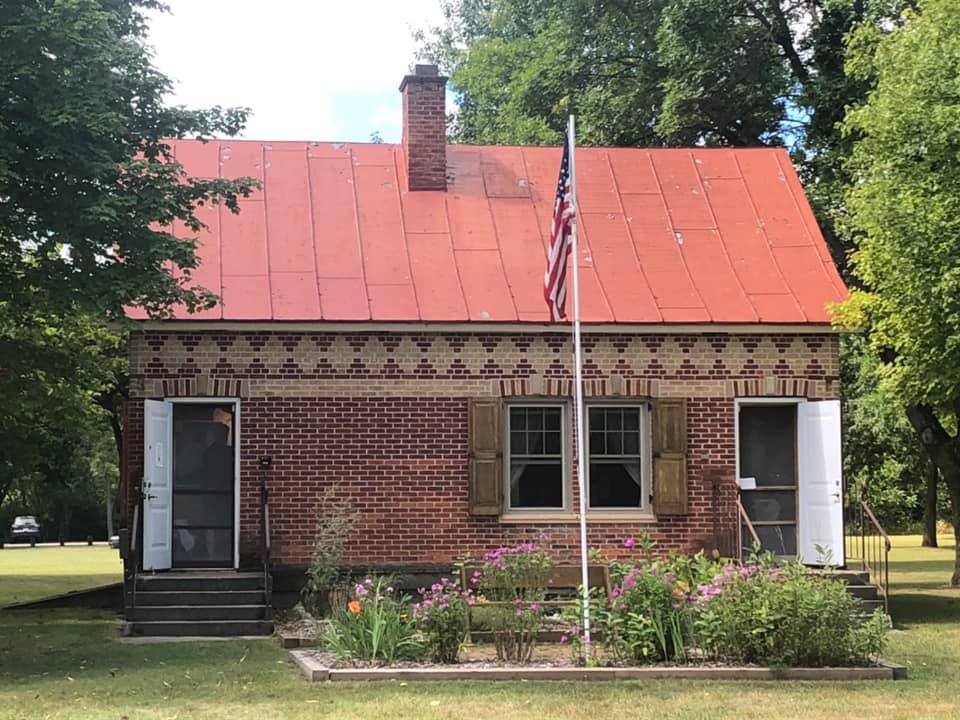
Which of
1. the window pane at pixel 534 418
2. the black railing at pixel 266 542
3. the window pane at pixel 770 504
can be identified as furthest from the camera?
the window pane at pixel 770 504

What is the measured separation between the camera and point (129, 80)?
12312 millimetres

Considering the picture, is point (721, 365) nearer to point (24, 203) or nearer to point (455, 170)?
point (455, 170)

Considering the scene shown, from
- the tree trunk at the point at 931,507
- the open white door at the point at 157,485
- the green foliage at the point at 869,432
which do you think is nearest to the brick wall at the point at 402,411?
the open white door at the point at 157,485

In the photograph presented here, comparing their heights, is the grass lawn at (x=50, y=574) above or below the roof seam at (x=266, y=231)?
below

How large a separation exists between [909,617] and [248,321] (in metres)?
9.17

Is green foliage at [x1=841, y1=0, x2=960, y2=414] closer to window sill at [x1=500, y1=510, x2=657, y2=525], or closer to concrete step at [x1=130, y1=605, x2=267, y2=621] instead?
window sill at [x1=500, y1=510, x2=657, y2=525]

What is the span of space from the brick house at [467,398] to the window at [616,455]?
3 cm

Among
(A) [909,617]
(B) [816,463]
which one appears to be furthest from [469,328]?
(A) [909,617]

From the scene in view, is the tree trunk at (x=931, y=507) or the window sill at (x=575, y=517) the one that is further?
the tree trunk at (x=931, y=507)

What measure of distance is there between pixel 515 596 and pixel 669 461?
4.87 meters

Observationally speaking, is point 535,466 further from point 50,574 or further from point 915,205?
point 50,574

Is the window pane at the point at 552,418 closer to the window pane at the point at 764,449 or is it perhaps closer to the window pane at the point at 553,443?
the window pane at the point at 553,443

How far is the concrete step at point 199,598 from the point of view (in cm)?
1428

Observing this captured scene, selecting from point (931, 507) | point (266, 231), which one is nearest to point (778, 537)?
point (266, 231)
